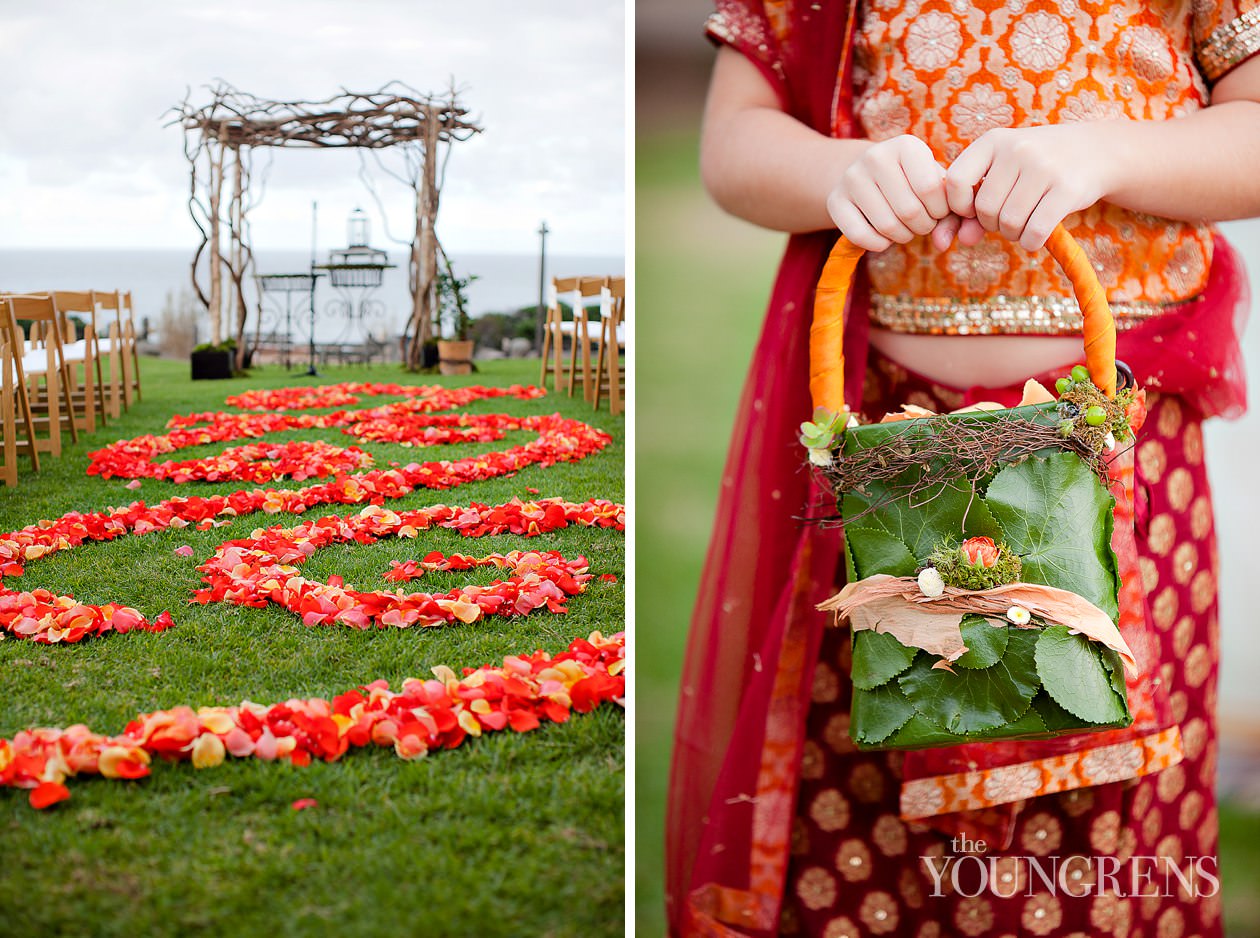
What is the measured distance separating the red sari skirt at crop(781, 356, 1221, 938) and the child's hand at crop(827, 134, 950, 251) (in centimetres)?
21

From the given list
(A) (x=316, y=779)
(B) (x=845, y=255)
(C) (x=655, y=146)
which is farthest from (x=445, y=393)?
(B) (x=845, y=255)

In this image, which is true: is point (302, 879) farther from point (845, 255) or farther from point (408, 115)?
point (408, 115)

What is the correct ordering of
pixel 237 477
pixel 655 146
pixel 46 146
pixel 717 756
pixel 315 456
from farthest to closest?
pixel 46 146 < pixel 315 456 < pixel 237 477 < pixel 655 146 < pixel 717 756

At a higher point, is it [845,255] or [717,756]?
[845,255]

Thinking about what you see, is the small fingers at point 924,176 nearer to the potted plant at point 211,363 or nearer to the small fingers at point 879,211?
the small fingers at point 879,211

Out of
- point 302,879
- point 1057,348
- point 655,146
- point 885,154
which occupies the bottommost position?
point 302,879

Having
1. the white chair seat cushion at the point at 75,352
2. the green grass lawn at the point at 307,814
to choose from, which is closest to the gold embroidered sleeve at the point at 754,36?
the green grass lawn at the point at 307,814

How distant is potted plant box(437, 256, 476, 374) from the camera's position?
6.57 metres

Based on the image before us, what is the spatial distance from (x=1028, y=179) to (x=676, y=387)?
1.50m

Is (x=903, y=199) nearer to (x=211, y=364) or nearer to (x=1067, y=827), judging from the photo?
(x=1067, y=827)

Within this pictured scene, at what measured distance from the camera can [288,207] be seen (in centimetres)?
790

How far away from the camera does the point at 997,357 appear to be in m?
1.00

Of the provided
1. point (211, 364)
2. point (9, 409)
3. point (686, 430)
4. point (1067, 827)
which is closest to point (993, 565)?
point (1067, 827)

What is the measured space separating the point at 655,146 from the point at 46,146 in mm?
6188
